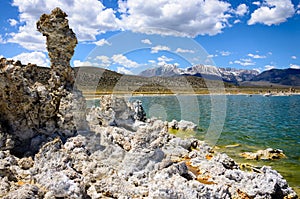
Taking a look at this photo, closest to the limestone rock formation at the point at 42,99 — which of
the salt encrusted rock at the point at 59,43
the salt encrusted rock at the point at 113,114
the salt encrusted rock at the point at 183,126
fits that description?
the salt encrusted rock at the point at 59,43

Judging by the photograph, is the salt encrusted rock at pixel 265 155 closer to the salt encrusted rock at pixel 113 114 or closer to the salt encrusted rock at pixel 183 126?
the salt encrusted rock at pixel 113 114

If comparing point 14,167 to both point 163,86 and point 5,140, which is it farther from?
point 163,86

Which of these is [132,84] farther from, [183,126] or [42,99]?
[42,99]

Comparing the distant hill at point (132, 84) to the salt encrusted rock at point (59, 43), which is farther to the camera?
the distant hill at point (132, 84)

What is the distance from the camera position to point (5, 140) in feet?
35.2

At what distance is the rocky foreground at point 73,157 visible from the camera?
896 centimetres

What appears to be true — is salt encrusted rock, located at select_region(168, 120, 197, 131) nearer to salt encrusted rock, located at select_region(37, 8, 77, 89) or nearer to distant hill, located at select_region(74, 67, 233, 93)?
salt encrusted rock, located at select_region(37, 8, 77, 89)

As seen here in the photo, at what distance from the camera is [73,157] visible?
11016mm

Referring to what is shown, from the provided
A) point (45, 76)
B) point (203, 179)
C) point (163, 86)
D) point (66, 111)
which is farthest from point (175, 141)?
point (163, 86)

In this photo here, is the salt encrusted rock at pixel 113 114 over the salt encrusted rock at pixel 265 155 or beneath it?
Result: over

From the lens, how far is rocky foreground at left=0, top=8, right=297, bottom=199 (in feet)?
29.4

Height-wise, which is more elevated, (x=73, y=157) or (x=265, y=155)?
(x=73, y=157)

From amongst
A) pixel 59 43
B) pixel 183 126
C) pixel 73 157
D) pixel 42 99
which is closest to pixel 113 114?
pixel 59 43

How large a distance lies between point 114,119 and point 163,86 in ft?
Answer: 392
